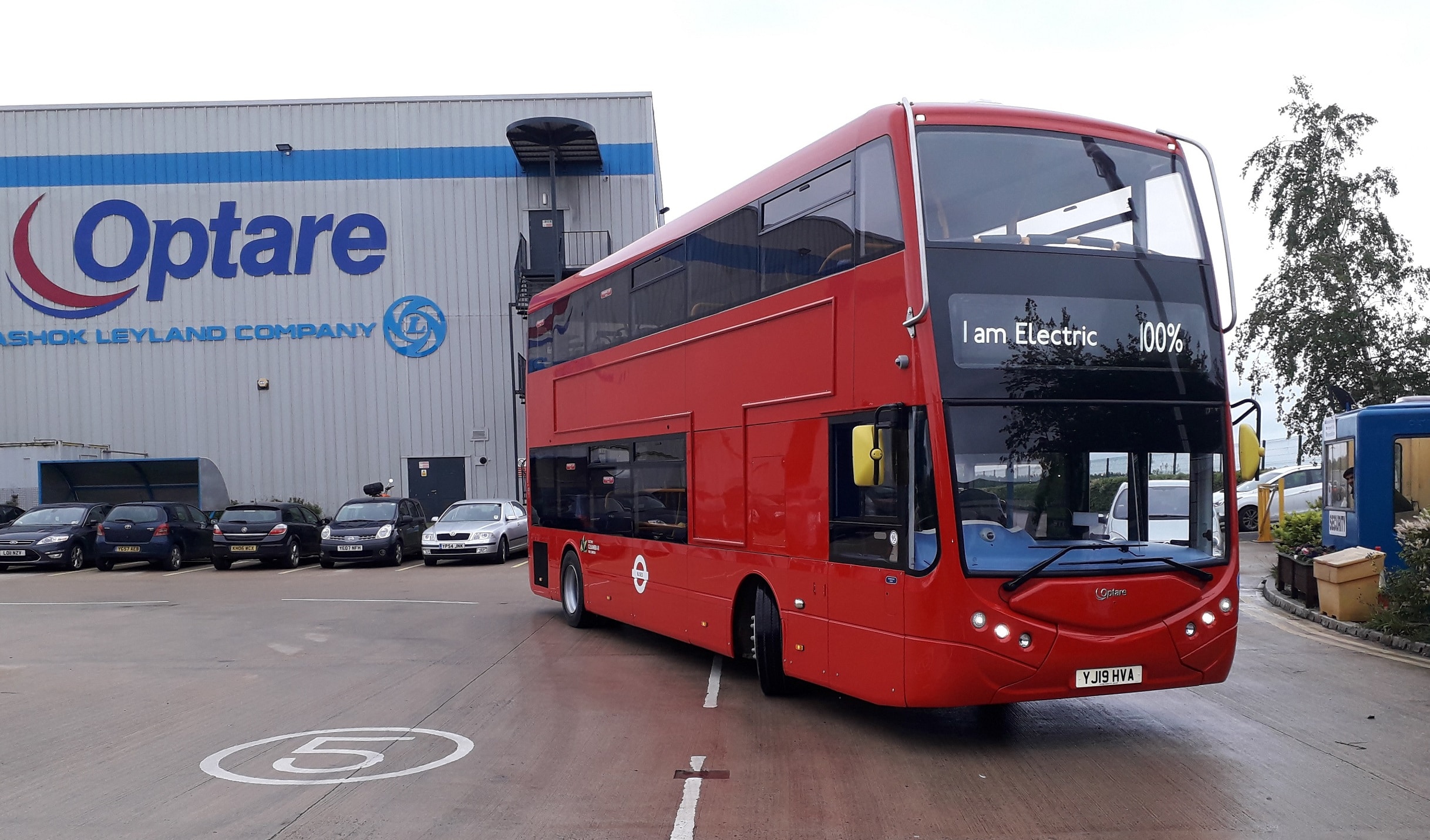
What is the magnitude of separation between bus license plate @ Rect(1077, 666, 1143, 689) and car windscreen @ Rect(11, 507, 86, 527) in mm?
25324

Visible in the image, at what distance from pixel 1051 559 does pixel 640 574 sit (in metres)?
5.68

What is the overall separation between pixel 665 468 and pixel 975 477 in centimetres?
451

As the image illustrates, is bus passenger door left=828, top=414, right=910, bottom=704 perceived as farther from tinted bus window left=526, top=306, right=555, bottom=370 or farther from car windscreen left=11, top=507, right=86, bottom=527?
car windscreen left=11, top=507, right=86, bottom=527

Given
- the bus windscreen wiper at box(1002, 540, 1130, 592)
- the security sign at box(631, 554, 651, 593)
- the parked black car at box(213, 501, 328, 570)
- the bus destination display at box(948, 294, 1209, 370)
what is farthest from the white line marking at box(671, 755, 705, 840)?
the parked black car at box(213, 501, 328, 570)

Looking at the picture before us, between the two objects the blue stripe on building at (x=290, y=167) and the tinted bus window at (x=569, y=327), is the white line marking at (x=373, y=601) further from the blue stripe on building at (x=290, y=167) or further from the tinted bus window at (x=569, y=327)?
the blue stripe on building at (x=290, y=167)

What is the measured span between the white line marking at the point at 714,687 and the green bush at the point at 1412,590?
701cm

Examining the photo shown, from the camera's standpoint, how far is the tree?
103 ft

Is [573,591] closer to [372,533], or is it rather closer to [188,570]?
[372,533]

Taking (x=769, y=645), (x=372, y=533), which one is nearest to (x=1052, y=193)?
(x=769, y=645)

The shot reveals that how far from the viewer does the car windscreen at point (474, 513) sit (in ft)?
88.0

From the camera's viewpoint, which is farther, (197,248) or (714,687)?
(197,248)

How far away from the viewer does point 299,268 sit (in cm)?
3616

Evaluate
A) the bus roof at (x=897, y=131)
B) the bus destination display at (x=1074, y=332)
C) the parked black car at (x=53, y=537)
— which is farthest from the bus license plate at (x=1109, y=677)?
the parked black car at (x=53, y=537)

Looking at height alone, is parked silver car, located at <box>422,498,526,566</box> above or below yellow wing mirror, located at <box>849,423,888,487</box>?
below
